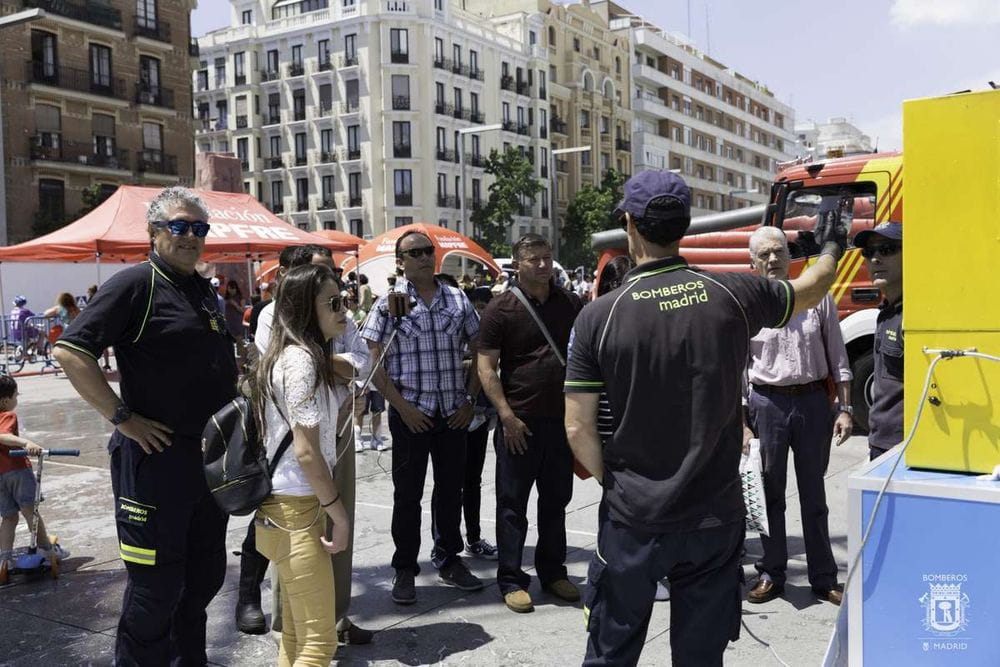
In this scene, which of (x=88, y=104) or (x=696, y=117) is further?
(x=696, y=117)

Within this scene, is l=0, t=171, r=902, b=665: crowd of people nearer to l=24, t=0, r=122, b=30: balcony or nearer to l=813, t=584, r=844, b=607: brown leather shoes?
l=813, t=584, r=844, b=607: brown leather shoes

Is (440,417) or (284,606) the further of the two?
(440,417)

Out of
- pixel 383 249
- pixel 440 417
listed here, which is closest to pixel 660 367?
pixel 440 417

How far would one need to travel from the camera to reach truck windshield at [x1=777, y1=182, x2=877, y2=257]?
26.8ft

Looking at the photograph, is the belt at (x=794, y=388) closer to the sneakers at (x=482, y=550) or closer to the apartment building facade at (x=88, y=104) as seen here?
the sneakers at (x=482, y=550)

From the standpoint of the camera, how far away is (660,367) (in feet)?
8.07

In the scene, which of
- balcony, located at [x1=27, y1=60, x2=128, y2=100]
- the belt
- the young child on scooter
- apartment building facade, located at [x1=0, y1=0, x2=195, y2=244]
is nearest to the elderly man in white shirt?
the young child on scooter

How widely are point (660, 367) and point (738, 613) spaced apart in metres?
0.76

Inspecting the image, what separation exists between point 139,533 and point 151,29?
41726 mm

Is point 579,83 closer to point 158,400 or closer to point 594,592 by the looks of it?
point 158,400

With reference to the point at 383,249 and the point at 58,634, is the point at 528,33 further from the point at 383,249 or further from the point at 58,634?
the point at 58,634

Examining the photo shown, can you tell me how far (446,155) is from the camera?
53594mm

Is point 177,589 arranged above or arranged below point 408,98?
below

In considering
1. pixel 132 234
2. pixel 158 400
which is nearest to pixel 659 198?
pixel 158 400
